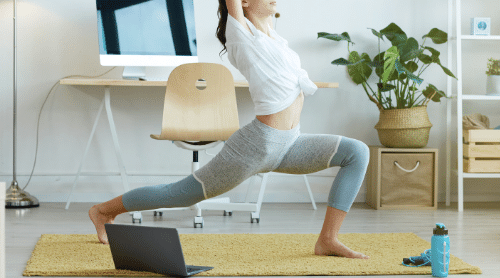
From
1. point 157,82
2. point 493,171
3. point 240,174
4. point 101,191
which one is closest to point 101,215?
point 240,174

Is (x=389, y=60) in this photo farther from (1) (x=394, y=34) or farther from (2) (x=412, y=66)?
(2) (x=412, y=66)

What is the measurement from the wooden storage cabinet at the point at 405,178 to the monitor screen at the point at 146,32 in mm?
1271

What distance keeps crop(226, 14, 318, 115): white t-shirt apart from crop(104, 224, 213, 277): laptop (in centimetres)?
50

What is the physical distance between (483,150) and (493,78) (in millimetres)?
439

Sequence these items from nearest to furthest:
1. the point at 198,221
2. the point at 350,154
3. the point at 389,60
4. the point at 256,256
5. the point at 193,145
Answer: the point at 350,154
the point at 256,256
the point at 198,221
the point at 193,145
the point at 389,60

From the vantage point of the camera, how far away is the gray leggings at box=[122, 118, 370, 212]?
1892mm

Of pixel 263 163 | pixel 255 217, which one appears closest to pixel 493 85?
pixel 255 217

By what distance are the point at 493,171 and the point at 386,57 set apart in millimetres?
956

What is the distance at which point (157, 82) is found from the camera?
120 inches

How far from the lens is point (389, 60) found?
323 centimetres

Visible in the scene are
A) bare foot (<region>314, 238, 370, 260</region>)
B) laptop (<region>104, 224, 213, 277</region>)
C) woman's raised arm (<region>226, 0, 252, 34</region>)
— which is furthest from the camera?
bare foot (<region>314, 238, 370, 260</region>)

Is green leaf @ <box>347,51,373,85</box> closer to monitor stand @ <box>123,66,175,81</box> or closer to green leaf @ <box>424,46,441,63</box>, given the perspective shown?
green leaf @ <box>424,46,441,63</box>

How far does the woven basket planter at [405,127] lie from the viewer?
134 inches

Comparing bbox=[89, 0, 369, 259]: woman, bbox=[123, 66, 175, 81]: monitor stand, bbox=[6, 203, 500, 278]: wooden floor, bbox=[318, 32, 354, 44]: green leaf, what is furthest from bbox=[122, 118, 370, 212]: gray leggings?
bbox=[318, 32, 354, 44]: green leaf
